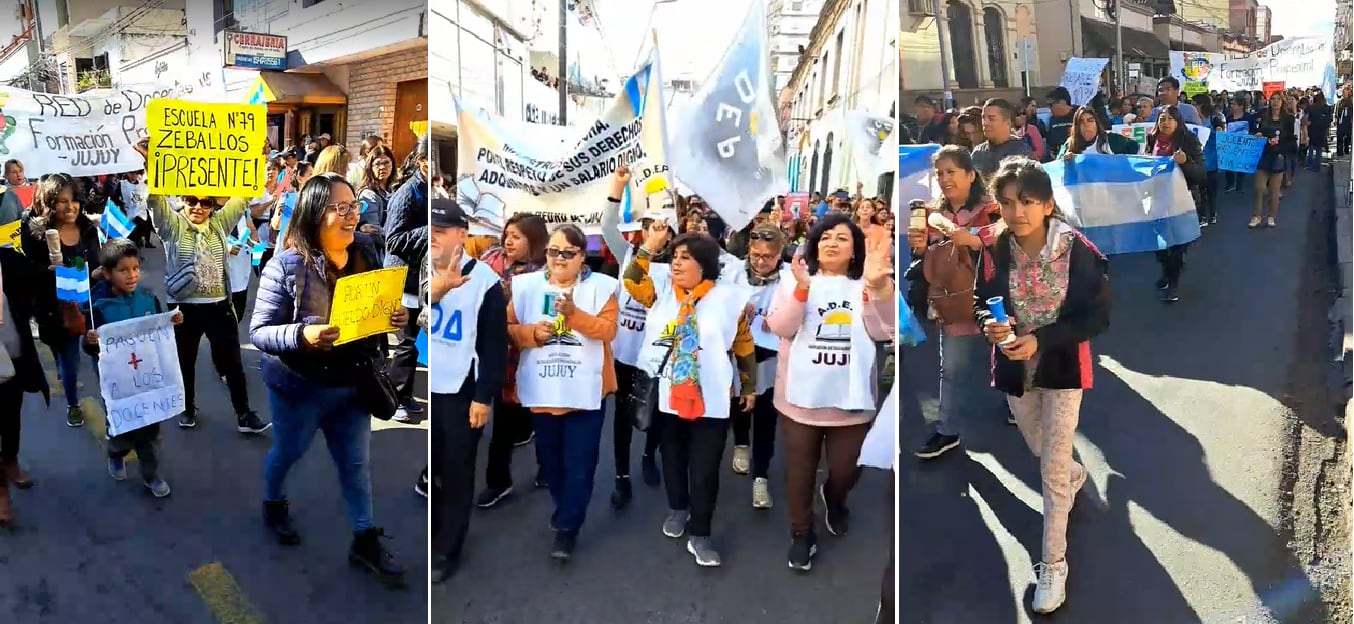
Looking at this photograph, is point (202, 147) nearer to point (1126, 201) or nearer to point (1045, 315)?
point (1045, 315)

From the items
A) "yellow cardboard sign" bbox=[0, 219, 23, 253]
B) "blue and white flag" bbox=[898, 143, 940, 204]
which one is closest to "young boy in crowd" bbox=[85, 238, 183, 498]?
"yellow cardboard sign" bbox=[0, 219, 23, 253]

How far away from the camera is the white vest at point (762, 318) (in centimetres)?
333

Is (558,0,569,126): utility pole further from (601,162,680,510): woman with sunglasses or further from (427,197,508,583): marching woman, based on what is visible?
(427,197,508,583): marching woman

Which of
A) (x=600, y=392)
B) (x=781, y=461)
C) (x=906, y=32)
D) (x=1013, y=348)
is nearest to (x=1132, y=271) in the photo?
(x=1013, y=348)

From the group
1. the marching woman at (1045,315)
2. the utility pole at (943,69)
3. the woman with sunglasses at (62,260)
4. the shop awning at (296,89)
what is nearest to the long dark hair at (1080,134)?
the marching woman at (1045,315)

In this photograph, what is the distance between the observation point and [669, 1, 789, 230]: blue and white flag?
328cm

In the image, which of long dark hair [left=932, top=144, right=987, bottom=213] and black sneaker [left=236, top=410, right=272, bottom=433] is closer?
long dark hair [left=932, top=144, right=987, bottom=213]

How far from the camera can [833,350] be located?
3279mm

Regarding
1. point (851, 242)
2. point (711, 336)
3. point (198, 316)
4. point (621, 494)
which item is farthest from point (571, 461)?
point (198, 316)

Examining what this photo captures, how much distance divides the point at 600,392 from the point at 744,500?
630mm

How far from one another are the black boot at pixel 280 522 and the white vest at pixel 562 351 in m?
1.04

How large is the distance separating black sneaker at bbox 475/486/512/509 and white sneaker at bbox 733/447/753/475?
82 cm

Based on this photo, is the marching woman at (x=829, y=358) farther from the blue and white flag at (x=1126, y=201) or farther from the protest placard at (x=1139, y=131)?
the protest placard at (x=1139, y=131)

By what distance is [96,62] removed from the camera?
3.58 metres
